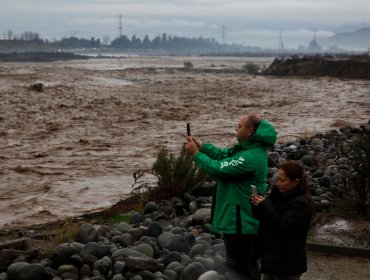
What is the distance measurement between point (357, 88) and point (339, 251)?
113 ft

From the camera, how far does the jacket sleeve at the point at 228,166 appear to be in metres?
4.95

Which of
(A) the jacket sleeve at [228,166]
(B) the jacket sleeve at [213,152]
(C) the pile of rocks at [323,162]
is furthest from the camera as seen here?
(C) the pile of rocks at [323,162]

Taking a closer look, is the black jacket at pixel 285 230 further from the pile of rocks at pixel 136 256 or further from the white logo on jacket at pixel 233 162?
the pile of rocks at pixel 136 256

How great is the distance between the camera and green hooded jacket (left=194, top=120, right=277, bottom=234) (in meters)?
4.97

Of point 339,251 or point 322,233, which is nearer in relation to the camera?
point 339,251

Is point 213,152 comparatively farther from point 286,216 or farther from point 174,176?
point 174,176

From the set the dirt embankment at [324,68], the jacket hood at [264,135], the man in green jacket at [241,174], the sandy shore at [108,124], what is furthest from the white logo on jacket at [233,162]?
the dirt embankment at [324,68]

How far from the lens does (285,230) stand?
4.66m

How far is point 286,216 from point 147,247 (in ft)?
7.87

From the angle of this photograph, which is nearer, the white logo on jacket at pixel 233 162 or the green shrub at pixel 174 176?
the white logo on jacket at pixel 233 162

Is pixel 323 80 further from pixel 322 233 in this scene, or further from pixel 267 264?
pixel 267 264

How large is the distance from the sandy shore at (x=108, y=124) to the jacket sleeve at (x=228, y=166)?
20.4 feet

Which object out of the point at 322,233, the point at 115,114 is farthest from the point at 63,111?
the point at 322,233

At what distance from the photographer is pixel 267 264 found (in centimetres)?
476
